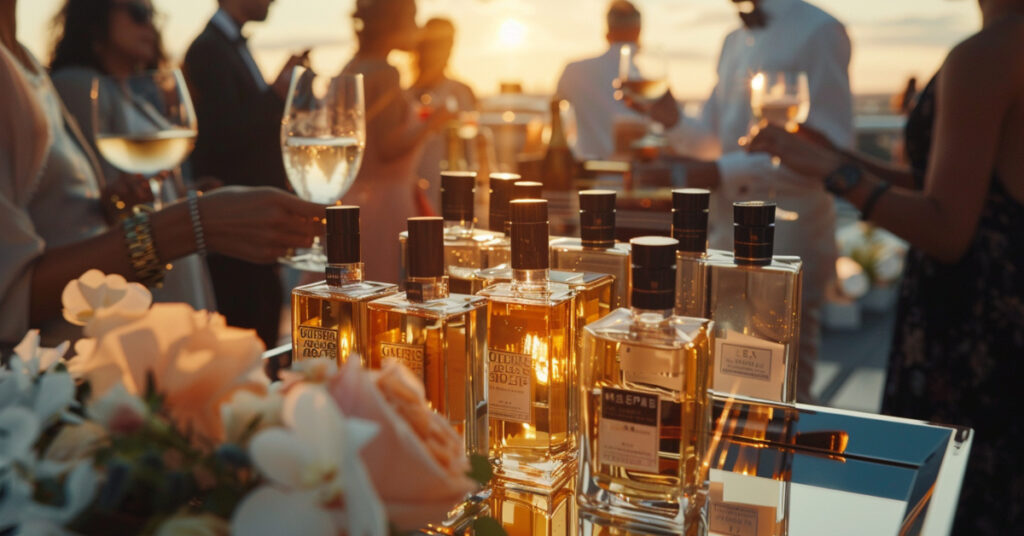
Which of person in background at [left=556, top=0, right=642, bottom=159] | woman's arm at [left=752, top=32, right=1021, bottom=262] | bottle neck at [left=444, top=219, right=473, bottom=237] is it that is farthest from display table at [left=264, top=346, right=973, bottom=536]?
person in background at [left=556, top=0, right=642, bottom=159]

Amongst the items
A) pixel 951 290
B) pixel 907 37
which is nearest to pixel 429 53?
pixel 907 37

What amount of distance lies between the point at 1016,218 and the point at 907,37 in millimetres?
3205

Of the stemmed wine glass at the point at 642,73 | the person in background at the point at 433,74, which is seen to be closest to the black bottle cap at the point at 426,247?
the stemmed wine glass at the point at 642,73

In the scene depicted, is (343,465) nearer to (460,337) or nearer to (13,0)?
(460,337)

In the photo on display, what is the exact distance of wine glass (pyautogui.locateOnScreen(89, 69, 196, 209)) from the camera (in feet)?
3.92

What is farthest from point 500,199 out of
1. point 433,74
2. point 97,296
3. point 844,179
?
point 433,74

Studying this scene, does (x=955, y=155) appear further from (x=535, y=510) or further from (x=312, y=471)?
(x=312, y=471)

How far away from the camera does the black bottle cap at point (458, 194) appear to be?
994 mm

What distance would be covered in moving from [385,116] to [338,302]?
1.71m

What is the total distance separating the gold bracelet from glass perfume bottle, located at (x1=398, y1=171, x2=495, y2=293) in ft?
1.23

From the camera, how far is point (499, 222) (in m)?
1.04

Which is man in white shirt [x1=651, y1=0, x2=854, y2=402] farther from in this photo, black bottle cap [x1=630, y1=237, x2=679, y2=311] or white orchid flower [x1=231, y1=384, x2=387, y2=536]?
white orchid flower [x1=231, y1=384, x2=387, y2=536]

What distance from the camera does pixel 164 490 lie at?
14.4 inches

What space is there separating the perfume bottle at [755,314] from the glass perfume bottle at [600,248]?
0.11 metres
